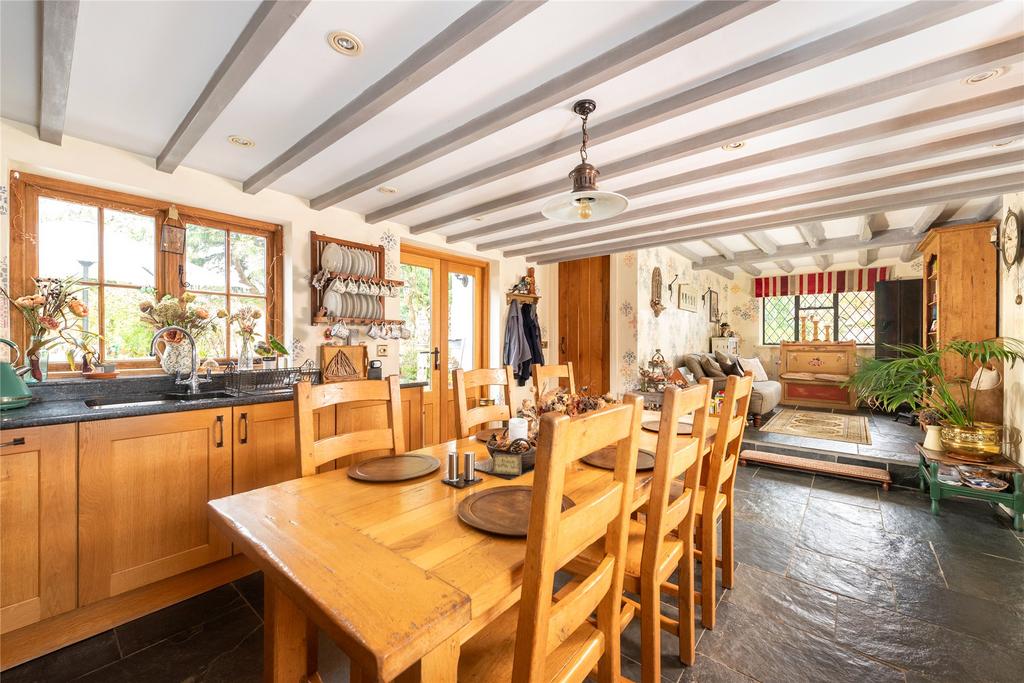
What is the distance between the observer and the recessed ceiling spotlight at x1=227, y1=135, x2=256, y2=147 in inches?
84.2

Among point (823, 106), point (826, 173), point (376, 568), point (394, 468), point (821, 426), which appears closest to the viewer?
point (376, 568)

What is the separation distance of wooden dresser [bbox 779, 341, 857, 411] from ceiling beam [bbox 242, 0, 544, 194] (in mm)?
6966

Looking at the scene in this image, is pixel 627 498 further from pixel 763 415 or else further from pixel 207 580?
pixel 763 415

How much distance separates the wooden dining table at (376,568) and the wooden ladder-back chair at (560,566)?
0.08 meters

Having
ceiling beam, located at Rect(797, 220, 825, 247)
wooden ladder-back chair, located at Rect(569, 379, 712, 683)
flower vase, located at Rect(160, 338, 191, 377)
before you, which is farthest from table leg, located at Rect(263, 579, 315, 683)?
ceiling beam, located at Rect(797, 220, 825, 247)

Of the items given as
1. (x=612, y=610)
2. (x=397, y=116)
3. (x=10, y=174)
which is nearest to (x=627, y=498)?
(x=612, y=610)

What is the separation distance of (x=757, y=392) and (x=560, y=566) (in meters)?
5.21

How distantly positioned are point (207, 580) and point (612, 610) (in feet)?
6.75

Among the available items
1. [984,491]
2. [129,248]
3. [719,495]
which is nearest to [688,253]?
[984,491]

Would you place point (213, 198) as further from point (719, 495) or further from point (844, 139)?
point (844, 139)

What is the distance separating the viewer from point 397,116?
1.94 meters

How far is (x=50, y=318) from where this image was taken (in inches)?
79.2

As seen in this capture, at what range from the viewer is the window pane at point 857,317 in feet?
22.8

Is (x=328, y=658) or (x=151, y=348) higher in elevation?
(x=151, y=348)
